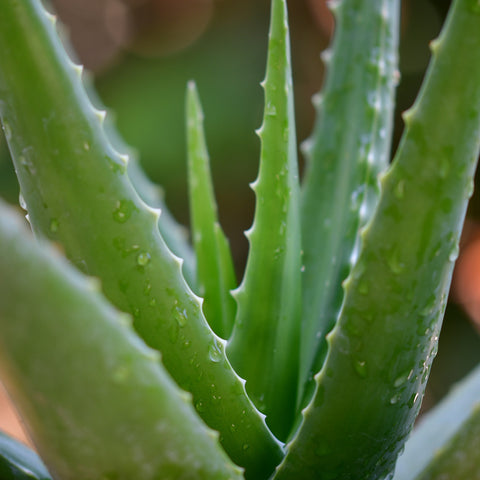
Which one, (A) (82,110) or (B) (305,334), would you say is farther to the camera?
(B) (305,334)

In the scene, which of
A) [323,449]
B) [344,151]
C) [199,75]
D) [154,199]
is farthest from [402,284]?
[199,75]

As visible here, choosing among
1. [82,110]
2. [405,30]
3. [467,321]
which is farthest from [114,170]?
[405,30]

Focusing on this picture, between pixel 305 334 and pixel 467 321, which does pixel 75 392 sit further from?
pixel 467 321

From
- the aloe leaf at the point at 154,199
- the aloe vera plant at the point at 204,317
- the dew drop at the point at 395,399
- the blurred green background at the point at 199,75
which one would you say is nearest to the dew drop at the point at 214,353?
the aloe vera plant at the point at 204,317

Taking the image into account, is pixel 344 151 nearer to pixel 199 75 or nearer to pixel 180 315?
pixel 180 315

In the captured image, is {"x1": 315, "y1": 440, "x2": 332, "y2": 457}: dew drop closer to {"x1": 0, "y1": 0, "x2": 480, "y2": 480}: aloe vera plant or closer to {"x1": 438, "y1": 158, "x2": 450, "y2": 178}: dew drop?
{"x1": 0, "y1": 0, "x2": 480, "y2": 480}: aloe vera plant

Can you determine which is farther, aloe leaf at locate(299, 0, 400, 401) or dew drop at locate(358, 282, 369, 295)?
aloe leaf at locate(299, 0, 400, 401)

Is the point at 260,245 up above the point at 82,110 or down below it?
below

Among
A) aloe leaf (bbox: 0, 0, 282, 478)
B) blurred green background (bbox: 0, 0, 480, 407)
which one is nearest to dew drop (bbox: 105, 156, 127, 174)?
aloe leaf (bbox: 0, 0, 282, 478)
